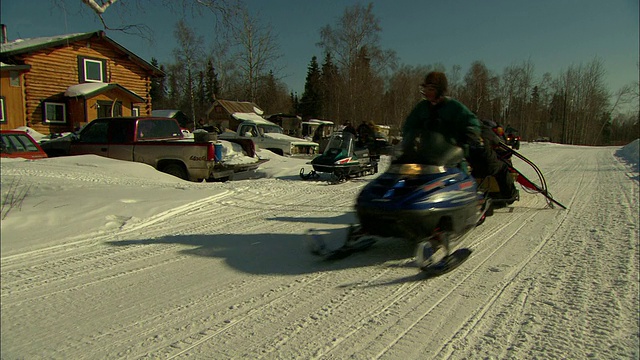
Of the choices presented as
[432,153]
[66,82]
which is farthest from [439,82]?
[66,82]

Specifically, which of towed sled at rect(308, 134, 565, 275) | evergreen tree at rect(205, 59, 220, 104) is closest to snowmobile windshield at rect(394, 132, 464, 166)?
towed sled at rect(308, 134, 565, 275)

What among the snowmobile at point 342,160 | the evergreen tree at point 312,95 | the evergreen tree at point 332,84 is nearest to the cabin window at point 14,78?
the snowmobile at point 342,160

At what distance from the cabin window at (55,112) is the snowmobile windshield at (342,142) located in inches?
686

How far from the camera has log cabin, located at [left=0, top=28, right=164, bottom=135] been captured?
62.2 ft

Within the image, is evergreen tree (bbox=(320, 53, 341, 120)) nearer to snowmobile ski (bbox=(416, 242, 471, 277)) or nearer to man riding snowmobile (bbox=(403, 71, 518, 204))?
man riding snowmobile (bbox=(403, 71, 518, 204))

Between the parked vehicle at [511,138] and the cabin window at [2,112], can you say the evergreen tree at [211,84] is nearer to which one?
the cabin window at [2,112]

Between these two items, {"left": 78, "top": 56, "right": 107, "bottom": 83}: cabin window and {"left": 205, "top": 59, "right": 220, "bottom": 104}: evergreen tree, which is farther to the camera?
{"left": 205, "top": 59, "right": 220, "bottom": 104}: evergreen tree

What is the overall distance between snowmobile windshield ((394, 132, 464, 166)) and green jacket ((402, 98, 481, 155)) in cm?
6

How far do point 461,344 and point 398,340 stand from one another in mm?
390

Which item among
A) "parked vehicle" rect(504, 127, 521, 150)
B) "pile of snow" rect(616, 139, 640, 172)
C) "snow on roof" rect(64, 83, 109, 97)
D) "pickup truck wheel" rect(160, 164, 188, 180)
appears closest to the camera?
"parked vehicle" rect(504, 127, 521, 150)

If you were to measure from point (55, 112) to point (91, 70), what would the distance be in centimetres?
300

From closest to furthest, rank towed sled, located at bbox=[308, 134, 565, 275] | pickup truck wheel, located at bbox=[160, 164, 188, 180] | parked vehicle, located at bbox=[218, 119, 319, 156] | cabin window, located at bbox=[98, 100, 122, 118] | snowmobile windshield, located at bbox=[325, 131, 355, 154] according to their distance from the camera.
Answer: towed sled, located at bbox=[308, 134, 565, 275] → pickup truck wheel, located at bbox=[160, 164, 188, 180] → snowmobile windshield, located at bbox=[325, 131, 355, 154] → parked vehicle, located at bbox=[218, 119, 319, 156] → cabin window, located at bbox=[98, 100, 122, 118]

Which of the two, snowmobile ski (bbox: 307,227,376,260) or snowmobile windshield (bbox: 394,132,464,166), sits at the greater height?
snowmobile windshield (bbox: 394,132,464,166)

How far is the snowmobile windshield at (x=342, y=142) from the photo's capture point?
10507 mm
